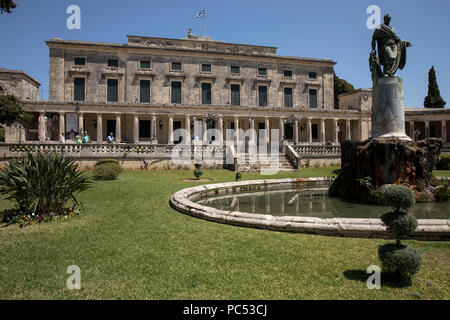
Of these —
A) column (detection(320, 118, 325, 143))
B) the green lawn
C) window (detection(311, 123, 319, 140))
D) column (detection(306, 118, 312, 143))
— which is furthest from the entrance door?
the green lawn

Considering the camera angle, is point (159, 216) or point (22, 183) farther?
point (159, 216)

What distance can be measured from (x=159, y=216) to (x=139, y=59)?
33.5m

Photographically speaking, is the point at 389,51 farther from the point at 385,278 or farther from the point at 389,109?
the point at 385,278

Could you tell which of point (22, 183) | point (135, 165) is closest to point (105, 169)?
point (135, 165)

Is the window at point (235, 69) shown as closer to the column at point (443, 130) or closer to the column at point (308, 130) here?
the column at point (308, 130)

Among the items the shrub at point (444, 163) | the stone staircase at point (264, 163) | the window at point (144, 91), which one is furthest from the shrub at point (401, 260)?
the window at point (144, 91)

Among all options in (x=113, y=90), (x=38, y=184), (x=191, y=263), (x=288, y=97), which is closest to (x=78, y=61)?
(x=113, y=90)

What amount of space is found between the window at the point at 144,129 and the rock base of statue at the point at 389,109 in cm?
2964

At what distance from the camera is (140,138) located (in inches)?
1404

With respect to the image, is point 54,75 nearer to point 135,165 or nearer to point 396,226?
point 135,165

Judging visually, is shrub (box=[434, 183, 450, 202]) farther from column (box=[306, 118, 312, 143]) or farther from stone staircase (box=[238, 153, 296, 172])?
column (box=[306, 118, 312, 143])

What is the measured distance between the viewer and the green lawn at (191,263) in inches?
144

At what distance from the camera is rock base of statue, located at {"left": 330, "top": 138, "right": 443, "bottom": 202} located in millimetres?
10273

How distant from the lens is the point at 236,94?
3978 centimetres
